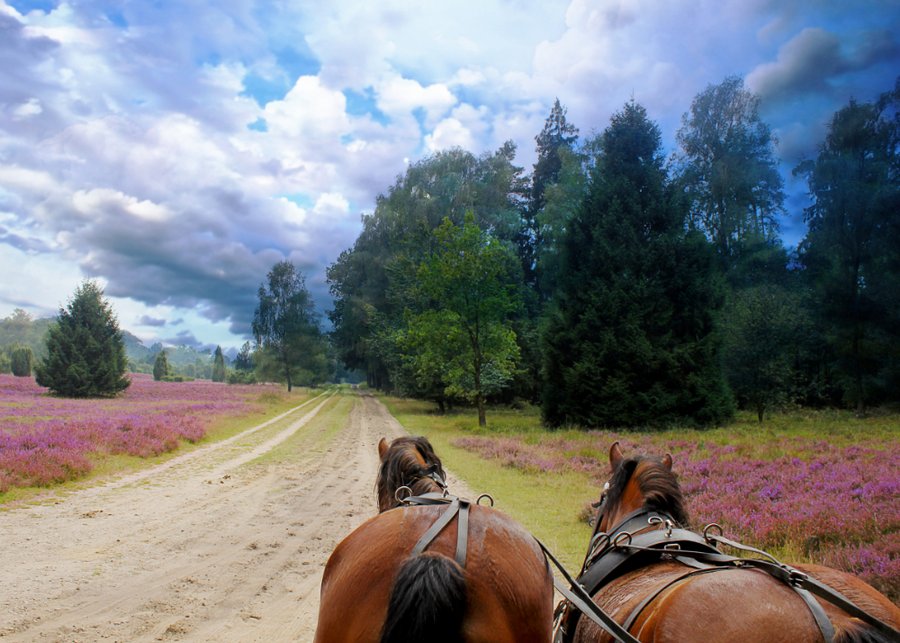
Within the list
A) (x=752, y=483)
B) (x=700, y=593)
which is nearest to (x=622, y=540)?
(x=700, y=593)

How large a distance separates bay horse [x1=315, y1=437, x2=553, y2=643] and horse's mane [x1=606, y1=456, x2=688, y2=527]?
97 cm

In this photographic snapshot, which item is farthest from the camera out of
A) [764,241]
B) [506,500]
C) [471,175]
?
[471,175]

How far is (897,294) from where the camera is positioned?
22688mm

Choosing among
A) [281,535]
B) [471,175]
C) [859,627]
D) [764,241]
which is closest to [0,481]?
[281,535]

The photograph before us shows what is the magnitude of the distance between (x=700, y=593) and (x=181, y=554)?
21.0 ft

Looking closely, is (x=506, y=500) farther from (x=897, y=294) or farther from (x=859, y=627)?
(x=897, y=294)

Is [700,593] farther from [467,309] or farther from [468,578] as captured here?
[467,309]

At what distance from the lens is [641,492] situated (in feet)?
10.5

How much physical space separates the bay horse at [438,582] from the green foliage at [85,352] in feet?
137

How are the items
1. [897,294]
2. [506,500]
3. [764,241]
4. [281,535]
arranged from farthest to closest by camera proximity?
→ [764,241]
[897,294]
[506,500]
[281,535]

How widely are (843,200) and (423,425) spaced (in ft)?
73.7

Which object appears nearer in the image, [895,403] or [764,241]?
[895,403]

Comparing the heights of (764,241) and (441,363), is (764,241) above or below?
above

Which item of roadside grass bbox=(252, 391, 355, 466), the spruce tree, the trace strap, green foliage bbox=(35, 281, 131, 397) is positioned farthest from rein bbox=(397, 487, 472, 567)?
green foliage bbox=(35, 281, 131, 397)
